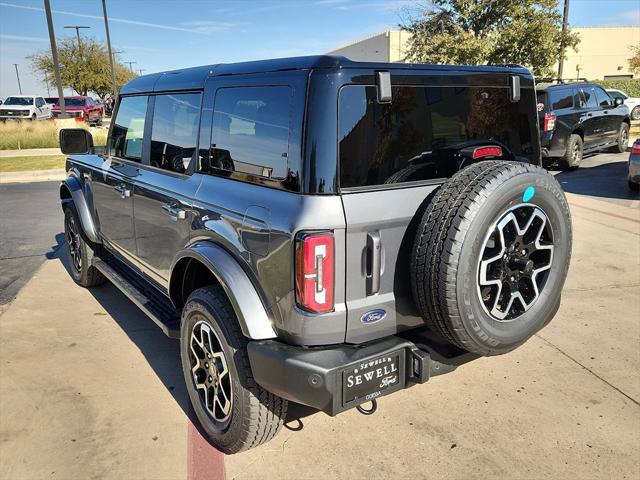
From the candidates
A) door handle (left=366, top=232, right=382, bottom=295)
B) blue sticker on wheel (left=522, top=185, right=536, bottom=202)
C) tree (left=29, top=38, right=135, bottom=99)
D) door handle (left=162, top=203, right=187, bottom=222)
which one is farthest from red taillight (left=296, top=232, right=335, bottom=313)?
tree (left=29, top=38, right=135, bottom=99)

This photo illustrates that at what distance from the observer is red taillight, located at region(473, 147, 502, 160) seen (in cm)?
270

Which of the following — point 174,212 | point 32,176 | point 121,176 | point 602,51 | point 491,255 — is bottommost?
point 32,176

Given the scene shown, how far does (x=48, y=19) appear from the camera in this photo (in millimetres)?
18438

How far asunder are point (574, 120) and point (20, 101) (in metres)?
29.9

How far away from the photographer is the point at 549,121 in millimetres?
10859

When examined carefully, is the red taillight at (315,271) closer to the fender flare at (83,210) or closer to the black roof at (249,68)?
the black roof at (249,68)

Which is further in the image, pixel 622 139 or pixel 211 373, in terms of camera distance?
pixel 622 139

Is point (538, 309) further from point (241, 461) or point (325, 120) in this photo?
point (241, 461)

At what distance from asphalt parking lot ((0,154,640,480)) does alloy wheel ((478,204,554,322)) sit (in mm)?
819

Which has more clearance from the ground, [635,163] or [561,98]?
[561,98]

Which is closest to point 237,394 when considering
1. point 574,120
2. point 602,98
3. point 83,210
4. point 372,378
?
point 372,378

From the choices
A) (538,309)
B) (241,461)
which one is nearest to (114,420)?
(241,461)

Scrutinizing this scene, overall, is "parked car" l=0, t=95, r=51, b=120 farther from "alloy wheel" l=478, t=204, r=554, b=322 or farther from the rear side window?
"alloy wheel" l=478, t=204, r=554, b=322

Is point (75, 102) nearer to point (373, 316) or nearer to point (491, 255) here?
point (373, 316)
